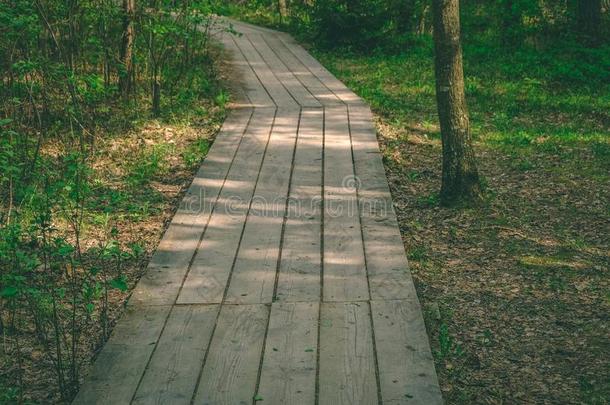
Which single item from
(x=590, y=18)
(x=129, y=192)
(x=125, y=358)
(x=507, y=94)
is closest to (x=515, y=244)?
(x=125, y=358)

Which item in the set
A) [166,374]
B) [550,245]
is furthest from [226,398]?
[550,245]

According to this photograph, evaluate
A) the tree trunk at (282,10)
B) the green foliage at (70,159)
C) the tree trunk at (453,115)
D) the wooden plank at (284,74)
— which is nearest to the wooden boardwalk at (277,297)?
the green foliage at (70,159)

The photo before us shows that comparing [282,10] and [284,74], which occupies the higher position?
[282,10]

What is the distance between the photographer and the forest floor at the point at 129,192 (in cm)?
377

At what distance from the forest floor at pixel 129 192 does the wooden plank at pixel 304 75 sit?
1.35 meters

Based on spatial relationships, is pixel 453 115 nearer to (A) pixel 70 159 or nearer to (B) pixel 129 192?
(B) pixel 129 192

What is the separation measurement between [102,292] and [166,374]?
130cm

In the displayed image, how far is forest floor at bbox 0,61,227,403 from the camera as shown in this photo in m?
3.77

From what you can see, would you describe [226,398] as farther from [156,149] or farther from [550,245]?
[156,149]

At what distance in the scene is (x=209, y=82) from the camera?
10.2 metres

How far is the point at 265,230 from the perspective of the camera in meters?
5.30

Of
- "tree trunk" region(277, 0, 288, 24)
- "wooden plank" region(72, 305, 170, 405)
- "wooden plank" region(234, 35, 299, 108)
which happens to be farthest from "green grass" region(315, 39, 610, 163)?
"tree trunk" region(277, 0, 288, 24)

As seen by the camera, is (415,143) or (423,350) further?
(415,143)

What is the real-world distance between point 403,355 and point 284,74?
8184 mm
